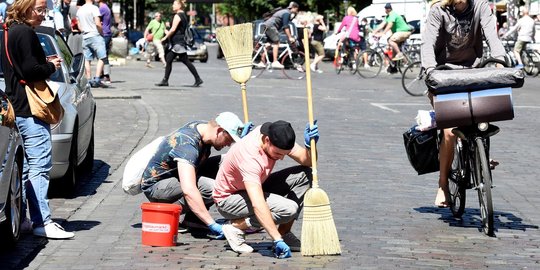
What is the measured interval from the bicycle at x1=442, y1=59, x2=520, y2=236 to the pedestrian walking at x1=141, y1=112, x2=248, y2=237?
1782 mm

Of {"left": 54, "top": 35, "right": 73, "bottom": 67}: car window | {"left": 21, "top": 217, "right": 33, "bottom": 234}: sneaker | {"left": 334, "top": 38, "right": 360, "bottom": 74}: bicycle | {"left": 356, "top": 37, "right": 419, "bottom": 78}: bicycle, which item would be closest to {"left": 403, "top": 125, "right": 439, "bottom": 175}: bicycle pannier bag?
{"left": 21, "top": 217, "right": 33, "bottom": 234}: sneaker

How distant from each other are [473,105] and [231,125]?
181 centimetres

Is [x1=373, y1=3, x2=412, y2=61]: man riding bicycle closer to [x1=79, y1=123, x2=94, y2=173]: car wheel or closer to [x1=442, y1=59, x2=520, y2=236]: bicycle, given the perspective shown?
[x1=79, y1=123, x2=94, y2=173]: car wheel

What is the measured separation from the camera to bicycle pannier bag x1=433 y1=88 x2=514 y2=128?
29.7 feet

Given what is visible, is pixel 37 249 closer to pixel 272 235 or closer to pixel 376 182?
pixel 272 235

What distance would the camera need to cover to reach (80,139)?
1149 cm

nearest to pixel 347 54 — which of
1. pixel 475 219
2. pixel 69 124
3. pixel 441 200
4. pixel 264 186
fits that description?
pixel 69 124

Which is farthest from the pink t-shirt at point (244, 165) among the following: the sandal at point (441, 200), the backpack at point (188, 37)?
the backpack at point (188, 37)

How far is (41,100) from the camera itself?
8.81 metres

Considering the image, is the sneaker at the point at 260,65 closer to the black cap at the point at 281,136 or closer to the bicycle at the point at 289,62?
the bicycle at the point at 289,62

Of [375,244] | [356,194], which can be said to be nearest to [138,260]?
[375,244]

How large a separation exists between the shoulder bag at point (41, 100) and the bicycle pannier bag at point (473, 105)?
2.64m

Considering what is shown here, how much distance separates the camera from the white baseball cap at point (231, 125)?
329 inches

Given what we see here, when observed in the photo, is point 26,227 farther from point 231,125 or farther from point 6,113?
point 231,125
